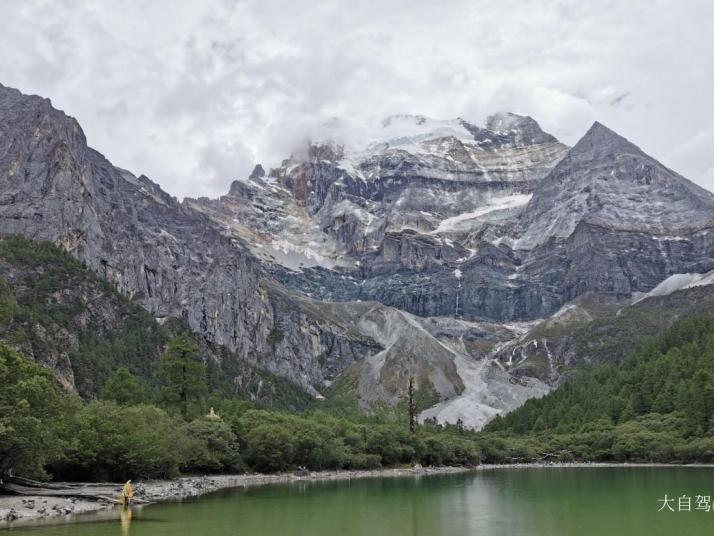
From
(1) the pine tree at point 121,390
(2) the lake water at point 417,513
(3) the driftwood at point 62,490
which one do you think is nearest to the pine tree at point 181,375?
(1) the pine tree at point 121,390

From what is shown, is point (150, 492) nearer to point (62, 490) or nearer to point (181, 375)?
point (62, 490)

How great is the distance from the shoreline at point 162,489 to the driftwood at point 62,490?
0.80ft

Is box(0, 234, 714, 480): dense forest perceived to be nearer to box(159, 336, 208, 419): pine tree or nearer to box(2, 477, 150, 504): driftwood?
box(159, 336, 208, 419): pine tree

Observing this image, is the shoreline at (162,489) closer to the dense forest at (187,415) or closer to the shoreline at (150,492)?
the shoreline at (150,492)

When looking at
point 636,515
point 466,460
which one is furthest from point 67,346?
point 636,515

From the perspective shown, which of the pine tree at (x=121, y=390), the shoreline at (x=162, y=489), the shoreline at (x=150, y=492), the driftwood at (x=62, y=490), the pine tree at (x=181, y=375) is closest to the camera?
the shoreline at (x=150, y=492)

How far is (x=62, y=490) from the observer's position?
203ft

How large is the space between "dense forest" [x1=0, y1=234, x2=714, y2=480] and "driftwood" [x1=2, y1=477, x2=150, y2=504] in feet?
3.70

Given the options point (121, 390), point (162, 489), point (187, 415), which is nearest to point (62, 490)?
point (162, 489)

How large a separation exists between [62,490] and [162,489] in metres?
10.6

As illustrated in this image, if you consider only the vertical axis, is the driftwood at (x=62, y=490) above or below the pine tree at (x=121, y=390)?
below

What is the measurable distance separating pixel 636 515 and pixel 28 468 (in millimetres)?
48008

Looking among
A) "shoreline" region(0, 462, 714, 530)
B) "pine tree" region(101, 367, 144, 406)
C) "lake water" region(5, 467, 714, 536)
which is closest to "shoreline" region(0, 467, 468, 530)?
"shoreline" region(0, 462, 714, 530)

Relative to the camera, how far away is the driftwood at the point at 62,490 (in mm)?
58500
